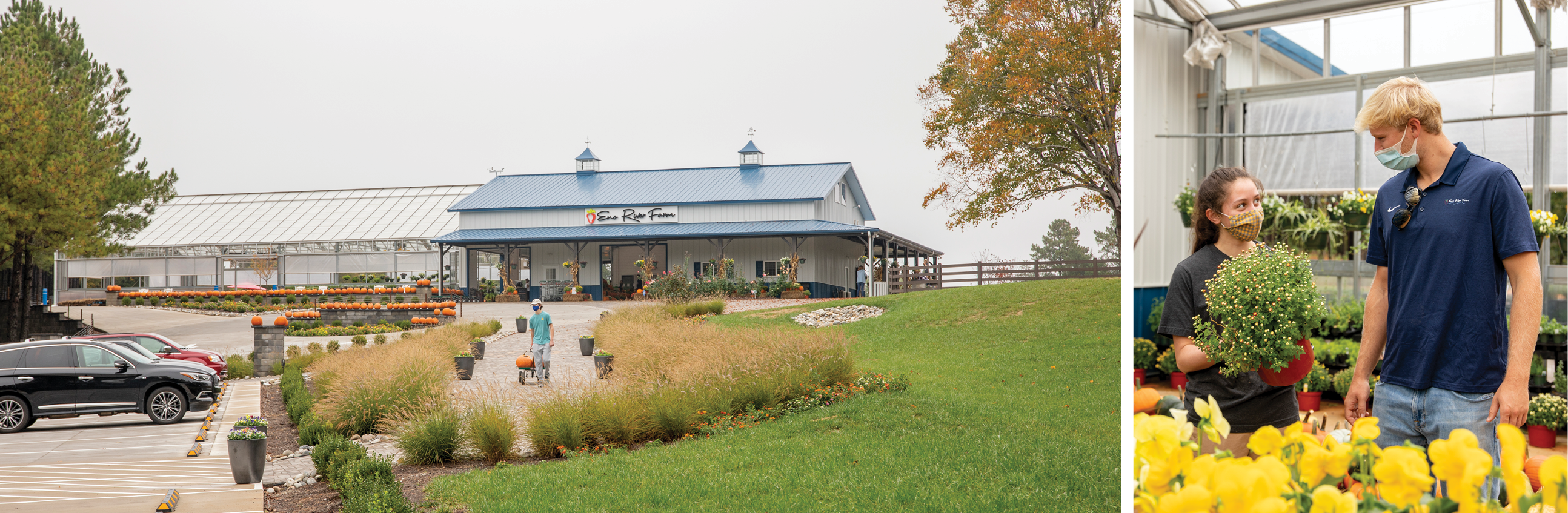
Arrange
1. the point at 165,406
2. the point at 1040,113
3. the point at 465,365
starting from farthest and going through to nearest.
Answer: the point at 465,365
the point at 1040,113
the point at 165,406

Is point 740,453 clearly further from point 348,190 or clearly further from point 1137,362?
point 1137,362

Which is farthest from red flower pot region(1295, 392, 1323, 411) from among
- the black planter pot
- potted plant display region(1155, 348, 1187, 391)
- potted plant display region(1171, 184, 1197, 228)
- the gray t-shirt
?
the black planter pot

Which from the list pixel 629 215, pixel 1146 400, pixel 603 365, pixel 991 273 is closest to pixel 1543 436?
pixel 991 273

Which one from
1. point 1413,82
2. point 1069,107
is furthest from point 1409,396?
point 1069,107

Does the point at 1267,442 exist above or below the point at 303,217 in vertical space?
below

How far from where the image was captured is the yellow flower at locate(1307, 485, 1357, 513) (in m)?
0.70

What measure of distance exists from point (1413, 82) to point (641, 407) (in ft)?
20.2

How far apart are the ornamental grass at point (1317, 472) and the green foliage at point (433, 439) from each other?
257 inches

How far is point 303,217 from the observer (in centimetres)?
588

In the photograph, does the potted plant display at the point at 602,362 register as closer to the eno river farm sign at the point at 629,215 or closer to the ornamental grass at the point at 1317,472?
the eno river farm sign at the point at 629,215

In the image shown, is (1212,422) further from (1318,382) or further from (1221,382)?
(1318,382)

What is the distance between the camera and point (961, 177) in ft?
24.2

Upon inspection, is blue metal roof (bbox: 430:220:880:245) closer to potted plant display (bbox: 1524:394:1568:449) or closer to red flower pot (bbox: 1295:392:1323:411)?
red flower pot (bbox: 1295:392:1323:411)

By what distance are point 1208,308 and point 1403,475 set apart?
2.88 ft
